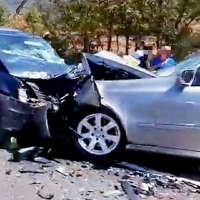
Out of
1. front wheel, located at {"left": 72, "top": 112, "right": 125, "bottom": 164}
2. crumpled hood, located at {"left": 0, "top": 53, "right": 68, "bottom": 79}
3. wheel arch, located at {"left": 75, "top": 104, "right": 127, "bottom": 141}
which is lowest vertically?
front wheel, located at {"left": 72, "top": 112, "right": 125, "bottom": 164}

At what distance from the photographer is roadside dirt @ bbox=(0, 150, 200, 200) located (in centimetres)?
449

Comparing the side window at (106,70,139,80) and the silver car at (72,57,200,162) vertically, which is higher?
the side window at (106,70,139,80)

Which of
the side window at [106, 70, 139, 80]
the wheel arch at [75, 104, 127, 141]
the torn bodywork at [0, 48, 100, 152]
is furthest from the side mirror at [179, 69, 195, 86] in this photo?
the torn bodywork at [0, 48, 100, 152]

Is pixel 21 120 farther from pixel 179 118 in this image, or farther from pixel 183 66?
pixel 183 66

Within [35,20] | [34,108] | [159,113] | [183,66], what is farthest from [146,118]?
[35,20]

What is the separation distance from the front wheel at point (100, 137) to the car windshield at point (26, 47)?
2256mm

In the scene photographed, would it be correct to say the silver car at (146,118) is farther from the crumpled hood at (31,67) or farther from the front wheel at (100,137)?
the crumpled hood at (31,67)

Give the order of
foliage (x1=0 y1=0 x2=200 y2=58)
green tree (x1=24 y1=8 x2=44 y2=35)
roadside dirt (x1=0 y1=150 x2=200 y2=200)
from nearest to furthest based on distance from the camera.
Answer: roadside dirt (x1=0 y1=150 x2=200 y2=200), foliage (x1=0 y1=0 x2=200 y2=58), green tree (x1=24 y1=8 x2=44 y2=35)

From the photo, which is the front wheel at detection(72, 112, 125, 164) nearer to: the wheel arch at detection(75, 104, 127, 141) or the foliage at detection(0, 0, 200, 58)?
the wheel arch at detection(75, 104, 127, 141)

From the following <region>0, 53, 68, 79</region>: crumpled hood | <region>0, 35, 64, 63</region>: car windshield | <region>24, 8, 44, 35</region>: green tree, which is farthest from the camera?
<region>24, 8, 44, 35</region>: green tree

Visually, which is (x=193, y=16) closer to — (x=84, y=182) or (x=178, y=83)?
(x=178, y=83)

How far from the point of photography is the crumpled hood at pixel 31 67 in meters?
6.62

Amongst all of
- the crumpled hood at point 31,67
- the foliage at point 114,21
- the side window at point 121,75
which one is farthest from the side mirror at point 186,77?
the foliage at point 114,21

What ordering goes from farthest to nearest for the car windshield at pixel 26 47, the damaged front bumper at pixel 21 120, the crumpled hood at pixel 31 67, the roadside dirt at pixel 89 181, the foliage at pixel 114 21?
1. the foliage at pixel 114 21
2. the car windshield at pixel 26 47
3. the crumpled hood at pixel 31 67
4. the damaged front bumper at pixel 21 120
5. the roadside dirt at pixel 89 181
